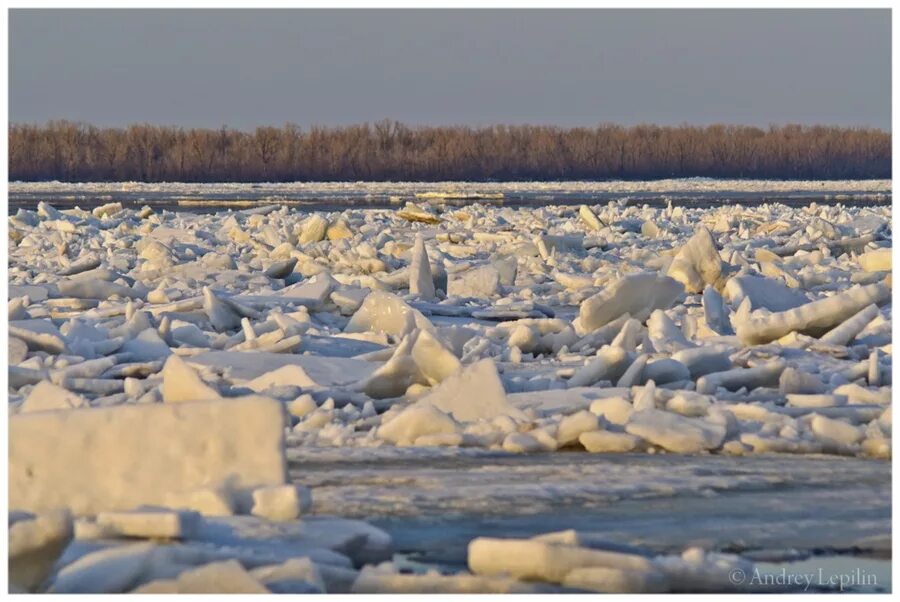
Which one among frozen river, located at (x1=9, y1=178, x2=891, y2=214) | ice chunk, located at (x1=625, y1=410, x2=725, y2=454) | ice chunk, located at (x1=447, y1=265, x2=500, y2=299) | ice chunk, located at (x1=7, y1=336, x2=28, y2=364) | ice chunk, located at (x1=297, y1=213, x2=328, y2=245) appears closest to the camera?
ice chunk, located at (x1=625, y1=410, x2=725, y2=454)

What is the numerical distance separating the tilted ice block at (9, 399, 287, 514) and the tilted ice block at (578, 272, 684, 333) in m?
3.20

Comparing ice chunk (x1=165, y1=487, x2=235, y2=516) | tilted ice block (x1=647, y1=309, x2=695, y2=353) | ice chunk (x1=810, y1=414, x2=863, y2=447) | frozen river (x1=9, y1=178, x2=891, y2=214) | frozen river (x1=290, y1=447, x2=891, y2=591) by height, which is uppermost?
ice chunk (x1=165, y1=487, x2=235, y2=516)

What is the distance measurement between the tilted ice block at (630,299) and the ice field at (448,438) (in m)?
0.02

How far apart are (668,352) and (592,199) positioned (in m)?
20.7

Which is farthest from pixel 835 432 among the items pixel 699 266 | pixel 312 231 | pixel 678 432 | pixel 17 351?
pixel 312 231

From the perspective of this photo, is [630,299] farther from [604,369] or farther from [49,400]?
[49,400]

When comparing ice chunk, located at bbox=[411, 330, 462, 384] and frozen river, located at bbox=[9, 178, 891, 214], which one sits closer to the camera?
ice chunk, located at bbox=[411, 330, 462, 384]

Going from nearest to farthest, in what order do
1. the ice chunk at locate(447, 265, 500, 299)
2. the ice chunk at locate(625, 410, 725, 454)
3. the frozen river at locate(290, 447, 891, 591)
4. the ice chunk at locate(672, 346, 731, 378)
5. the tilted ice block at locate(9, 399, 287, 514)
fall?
the frozen river at locate(290, 447, 891, 591)
the tilted ice block at locate(9, 399, 287, 514)
the ice chunk at locate(625, 410, 725, 454)
the ice chunk at locate(672, 346, 731, 378)
the ice chunk at locate(447, 265, 500, 299)

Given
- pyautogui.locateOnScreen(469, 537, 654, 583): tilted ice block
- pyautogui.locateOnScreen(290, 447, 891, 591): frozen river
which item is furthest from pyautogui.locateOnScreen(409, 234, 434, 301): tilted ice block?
pyautogui.locateOnScreen(469, 537, 654, 583): tilted ice block

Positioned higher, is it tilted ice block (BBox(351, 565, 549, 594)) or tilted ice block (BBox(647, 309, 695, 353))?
tilted ice block (BBox(647, 309, 695, 353))

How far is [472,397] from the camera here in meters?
4.34

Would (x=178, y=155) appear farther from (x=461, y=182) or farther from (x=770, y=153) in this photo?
(x=770, y=153)

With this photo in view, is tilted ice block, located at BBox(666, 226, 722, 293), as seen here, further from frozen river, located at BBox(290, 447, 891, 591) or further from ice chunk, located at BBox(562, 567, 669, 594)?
ice chunk, located at BBox(562, 567, 669, 594)

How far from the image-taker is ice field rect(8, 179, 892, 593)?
112 inches
